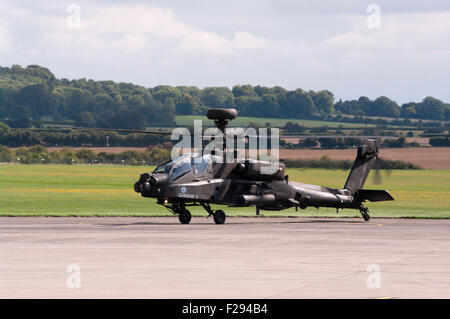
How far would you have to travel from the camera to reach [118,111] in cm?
13175

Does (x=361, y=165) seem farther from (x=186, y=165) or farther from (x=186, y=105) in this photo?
(x=186, y=105)

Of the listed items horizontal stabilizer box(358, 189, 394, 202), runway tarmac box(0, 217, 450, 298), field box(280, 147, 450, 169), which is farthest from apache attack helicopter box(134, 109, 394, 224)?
field box(280, 147, 450, 169)

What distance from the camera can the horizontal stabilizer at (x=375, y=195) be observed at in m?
36.6

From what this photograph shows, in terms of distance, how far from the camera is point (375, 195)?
36938 millimetres

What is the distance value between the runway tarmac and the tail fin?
4611 millimetres

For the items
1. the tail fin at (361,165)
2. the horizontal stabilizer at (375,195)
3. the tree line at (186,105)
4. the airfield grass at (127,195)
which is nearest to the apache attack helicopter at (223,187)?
the horizontal stabilizer at (375,195)

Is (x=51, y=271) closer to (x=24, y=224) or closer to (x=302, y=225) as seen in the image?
(x=24, y=224)

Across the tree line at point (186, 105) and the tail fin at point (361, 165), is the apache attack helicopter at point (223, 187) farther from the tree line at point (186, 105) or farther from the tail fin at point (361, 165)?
the tree line at point (186, 105)

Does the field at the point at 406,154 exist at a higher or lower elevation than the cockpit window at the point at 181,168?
lower

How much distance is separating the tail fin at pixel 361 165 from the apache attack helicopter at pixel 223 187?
0.68 m

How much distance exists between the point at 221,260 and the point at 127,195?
128ft
